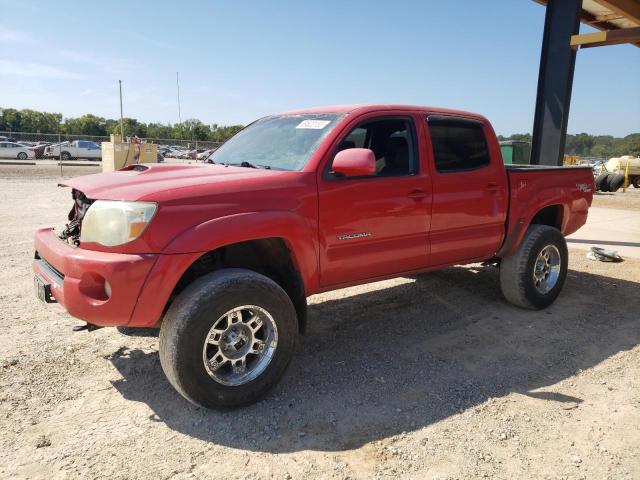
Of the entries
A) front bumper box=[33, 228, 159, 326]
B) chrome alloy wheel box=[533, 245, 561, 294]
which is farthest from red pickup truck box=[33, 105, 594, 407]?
chrome alloy wheel box=[533, 245, 561, 294]

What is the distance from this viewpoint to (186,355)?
276 cm

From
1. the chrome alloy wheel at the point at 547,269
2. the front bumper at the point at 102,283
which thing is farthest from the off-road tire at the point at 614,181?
the front bumper at the point at 102,283

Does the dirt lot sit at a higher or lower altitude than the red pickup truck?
lower

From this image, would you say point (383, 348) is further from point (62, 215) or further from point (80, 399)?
point (62, 215)

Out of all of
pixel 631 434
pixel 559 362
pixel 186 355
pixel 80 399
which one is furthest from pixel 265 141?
pixel 631 434

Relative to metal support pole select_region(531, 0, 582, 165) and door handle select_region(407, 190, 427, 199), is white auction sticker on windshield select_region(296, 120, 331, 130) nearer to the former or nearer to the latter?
door handle select_region(407, 190, 427, 199)

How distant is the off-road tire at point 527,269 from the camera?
4719mm

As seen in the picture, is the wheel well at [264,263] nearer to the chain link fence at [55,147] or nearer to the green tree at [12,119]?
the chain link fence at [55,147]

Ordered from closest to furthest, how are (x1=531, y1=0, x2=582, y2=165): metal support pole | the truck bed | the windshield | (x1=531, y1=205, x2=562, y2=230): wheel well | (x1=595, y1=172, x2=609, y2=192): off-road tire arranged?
1. the windshield
2. the truck bed
3. (x1=531, y1=205, x2=562, y2=230): wheel well
4. (x1=531, y1=0, x2=582, y2=165): metal support pole
5. (x1=595, y1=172, x2=609, y2=192): off-road tire

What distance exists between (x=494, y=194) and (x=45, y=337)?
4.11 metres

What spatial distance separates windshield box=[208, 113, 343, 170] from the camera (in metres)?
3.49

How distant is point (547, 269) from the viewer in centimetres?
506

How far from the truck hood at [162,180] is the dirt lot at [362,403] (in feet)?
4.42

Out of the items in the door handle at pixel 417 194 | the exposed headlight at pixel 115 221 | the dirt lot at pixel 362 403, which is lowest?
the dirt lot at pixel 362 403
